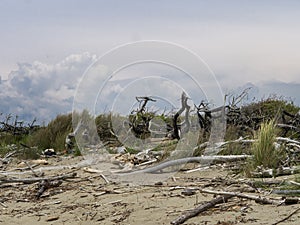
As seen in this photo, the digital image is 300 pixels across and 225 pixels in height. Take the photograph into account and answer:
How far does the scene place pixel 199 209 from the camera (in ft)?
16.8

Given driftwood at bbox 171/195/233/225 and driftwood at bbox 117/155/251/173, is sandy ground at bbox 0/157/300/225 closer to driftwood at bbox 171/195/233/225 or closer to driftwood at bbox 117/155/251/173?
driftwood at bbox 171/195/233/225

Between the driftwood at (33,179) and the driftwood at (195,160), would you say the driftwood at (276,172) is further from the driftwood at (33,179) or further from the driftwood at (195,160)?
the driftwood at (33,179)

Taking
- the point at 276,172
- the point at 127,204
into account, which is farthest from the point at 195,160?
the point at 127,204

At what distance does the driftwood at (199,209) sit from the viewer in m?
4.95

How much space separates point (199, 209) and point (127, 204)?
48.1 inches

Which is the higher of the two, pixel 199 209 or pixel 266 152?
pixel 266 152

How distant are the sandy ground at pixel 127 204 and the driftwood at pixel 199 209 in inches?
1.6

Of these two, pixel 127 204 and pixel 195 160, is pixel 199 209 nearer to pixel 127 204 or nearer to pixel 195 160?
pixel 127 204

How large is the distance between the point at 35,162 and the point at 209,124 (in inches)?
142

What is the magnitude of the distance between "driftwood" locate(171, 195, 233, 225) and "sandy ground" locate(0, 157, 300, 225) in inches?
1.6

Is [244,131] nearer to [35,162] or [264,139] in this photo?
[264,139]

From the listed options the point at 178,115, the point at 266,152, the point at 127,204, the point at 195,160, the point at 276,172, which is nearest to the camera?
the point at 127,204

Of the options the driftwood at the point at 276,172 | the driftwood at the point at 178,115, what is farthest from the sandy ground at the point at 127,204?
the driftwood at the point at 178,115

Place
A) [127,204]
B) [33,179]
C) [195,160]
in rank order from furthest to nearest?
1. [195,160]
2. [33,179]
3. [127,204]
